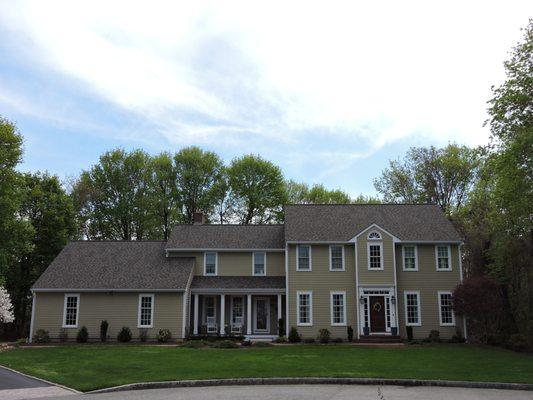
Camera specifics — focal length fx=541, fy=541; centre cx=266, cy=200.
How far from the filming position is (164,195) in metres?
55.2

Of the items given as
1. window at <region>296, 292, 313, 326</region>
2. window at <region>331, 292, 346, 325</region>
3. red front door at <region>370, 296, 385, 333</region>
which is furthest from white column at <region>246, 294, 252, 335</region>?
red front door at <region>370, 296, 385, 333</region>

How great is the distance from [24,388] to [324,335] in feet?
60.6

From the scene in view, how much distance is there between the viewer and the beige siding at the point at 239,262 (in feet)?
113

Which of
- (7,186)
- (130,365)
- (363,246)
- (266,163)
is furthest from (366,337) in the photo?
(266,163)

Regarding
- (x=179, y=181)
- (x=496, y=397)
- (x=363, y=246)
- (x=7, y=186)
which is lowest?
(x=496, y=397)

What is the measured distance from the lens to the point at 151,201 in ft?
175

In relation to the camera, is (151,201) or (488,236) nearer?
(488,236)

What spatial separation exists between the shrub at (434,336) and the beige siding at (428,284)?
0.34m

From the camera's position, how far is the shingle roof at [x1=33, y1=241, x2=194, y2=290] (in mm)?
31594

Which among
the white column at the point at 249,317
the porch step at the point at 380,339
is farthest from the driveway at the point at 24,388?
the porch step at the point at 380,339

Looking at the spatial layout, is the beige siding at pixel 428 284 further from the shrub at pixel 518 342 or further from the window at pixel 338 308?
the shrub at pixel 518 342

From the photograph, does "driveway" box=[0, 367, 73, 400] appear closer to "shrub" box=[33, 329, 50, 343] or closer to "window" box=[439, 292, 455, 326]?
"shrub" box=[33, 329, 50, 343]

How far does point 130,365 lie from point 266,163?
3812 cm

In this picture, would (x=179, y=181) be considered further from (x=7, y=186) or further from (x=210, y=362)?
(x=210, y=362)
